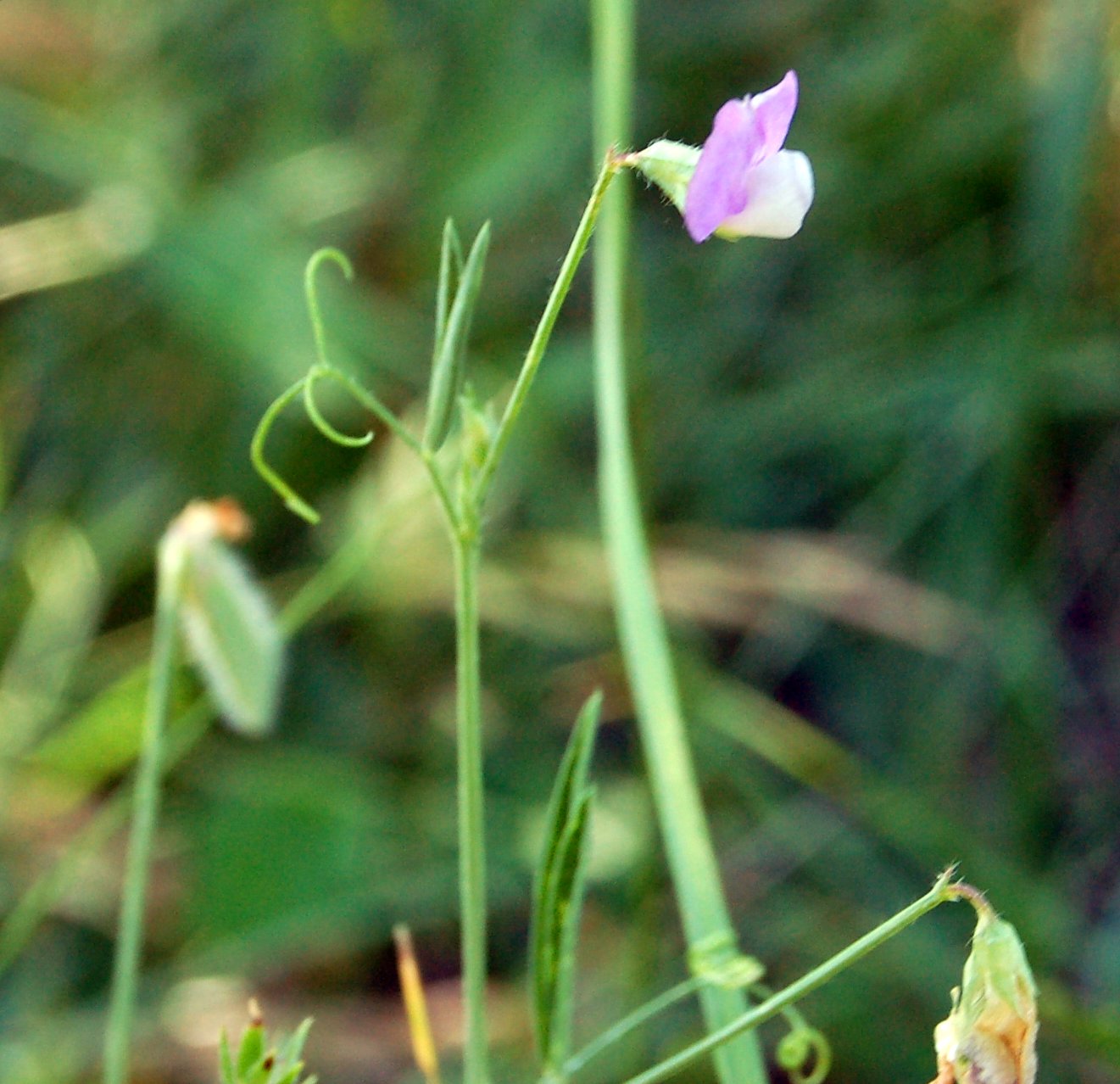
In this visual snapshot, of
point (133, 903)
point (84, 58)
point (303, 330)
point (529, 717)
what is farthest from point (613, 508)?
point (84, 58)

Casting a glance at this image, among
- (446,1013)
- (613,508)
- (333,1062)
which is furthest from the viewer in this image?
(446,1013)

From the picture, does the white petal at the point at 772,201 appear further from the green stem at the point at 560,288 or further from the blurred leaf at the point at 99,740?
the blurred leaf at the point at 99,740

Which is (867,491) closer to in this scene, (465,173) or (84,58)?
(465,173)

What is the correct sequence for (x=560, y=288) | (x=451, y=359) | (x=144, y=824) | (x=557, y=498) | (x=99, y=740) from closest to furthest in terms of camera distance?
(x=560, y=288) < (x=451, y=359) < (x=144, y=824) < (x=99, y=740) < (x=557, y=498)

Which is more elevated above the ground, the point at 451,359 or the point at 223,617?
the point at 223,617

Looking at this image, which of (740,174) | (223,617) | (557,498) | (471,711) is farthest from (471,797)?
(557,498)

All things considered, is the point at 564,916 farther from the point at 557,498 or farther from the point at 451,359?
the point at 557,498
